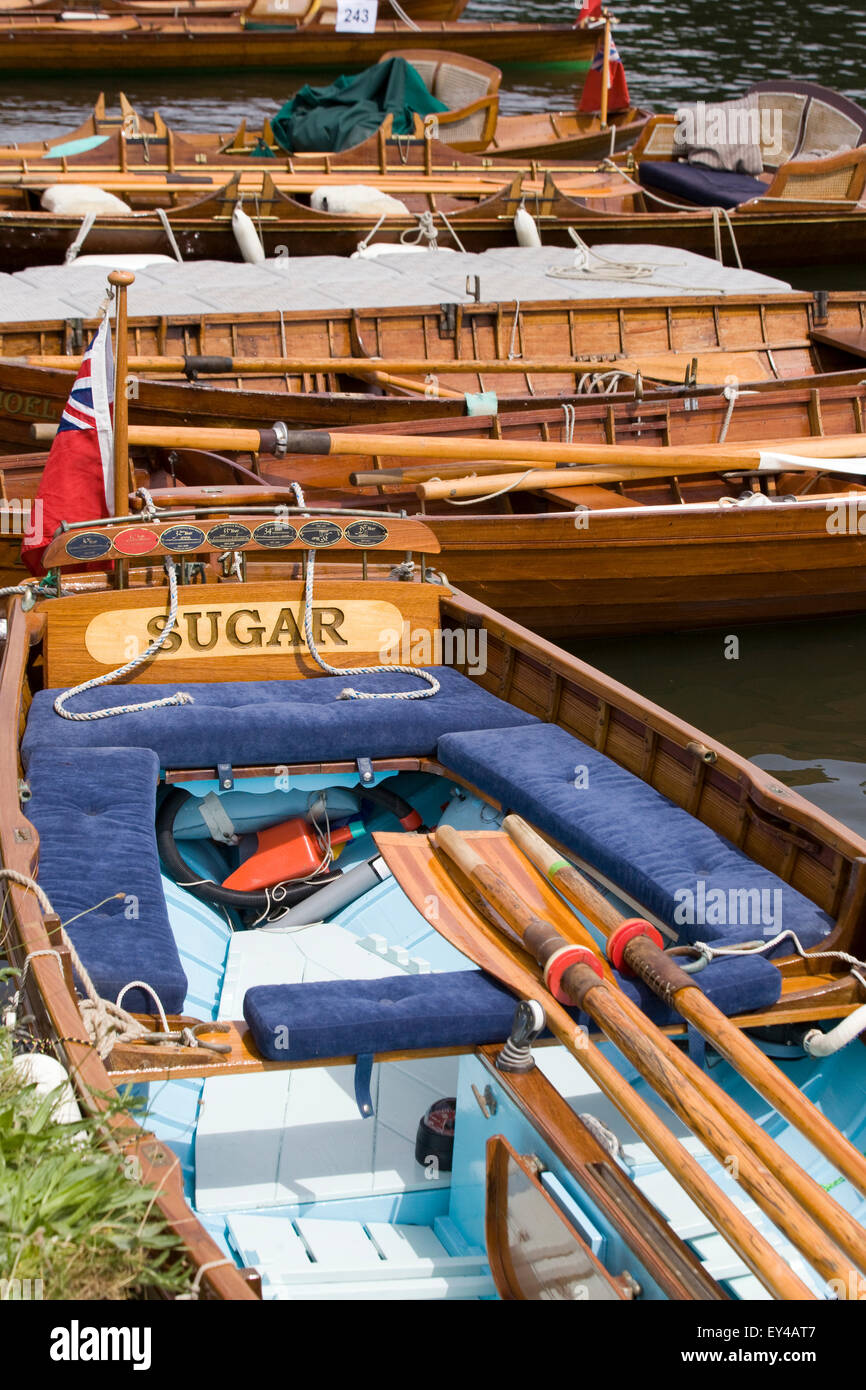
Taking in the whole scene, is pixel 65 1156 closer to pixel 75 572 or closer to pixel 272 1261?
pixel 272 1261

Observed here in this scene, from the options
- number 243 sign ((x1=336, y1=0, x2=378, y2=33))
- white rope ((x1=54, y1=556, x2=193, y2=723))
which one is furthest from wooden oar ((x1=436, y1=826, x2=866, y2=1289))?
number 243 sign ((x1=336, y1=0, x2=378, y2=33))

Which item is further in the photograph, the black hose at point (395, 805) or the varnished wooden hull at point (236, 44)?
the varnished wooden hull at point (236, 44)

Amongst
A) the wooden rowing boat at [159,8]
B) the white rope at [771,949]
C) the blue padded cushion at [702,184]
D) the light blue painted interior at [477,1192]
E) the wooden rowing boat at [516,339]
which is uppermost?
the wooden rowing boat at [159,8]

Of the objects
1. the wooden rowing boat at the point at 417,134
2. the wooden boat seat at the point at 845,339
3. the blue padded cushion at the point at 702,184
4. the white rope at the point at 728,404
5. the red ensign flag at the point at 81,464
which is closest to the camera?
the red ensign flag at the point at 81,464

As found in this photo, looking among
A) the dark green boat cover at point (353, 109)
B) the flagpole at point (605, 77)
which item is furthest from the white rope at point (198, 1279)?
the flagpole at point (605, 77)

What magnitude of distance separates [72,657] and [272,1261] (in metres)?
3.26

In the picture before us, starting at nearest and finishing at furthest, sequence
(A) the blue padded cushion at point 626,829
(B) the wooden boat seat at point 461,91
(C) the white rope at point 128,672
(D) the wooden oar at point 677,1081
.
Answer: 1. (D) the wooden oar at point 677,1081
2. (A) the blue padded cushion at point 626,829
3. (C) the white rope at point 128,672
4. (B) the wooden boat seat at point 461,91

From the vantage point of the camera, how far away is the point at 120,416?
680cm

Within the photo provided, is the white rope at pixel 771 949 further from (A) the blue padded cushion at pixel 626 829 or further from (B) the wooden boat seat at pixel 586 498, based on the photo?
(B) the wooden boat seat at pixel 586 498

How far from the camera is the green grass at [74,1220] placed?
119 inches

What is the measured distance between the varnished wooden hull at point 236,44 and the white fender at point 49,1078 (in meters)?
29.9

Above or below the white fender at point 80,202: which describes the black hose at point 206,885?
below
